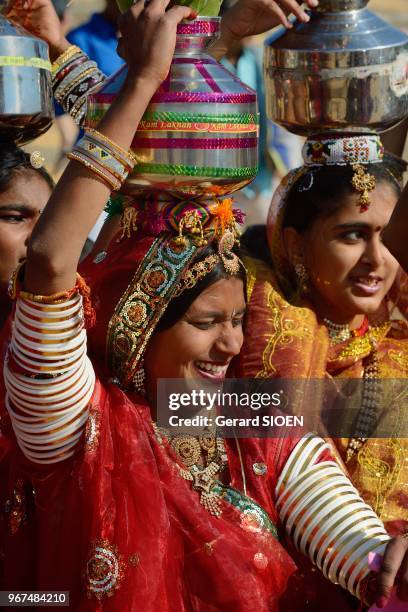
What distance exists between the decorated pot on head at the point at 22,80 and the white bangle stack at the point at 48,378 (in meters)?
0.79

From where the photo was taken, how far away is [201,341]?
280 cm


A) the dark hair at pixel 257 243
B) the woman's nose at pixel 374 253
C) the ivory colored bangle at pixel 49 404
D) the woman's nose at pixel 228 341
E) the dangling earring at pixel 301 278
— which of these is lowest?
the dark hair at pixel 257 243

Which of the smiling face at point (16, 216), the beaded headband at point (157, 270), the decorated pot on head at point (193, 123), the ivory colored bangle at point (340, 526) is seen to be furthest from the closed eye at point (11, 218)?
the ivory colored bangle at point (340, 526)

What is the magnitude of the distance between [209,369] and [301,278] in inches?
36.0

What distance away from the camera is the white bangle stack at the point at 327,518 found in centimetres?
270

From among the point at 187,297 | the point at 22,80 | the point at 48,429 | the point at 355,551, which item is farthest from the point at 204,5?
the point at 355,551

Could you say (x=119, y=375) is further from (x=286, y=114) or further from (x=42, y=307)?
(x=286, y=114)

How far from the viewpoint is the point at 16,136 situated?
317 centimetres

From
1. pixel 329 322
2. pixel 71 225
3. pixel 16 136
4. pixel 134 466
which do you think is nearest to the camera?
pixel 71 225

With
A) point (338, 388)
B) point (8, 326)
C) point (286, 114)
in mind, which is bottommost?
point (338, 388)

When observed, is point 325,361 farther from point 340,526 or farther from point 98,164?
point 98,164

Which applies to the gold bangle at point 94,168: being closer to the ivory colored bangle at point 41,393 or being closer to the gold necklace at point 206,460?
the ivory colored bangle at point 41,393

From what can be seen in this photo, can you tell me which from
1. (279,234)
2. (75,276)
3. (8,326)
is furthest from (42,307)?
(279,234)

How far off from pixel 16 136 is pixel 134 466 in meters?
1.10
